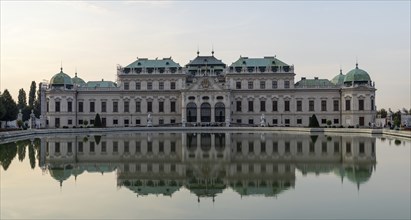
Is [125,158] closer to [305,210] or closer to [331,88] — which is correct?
[305,210]

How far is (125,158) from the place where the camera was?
29.6 meters

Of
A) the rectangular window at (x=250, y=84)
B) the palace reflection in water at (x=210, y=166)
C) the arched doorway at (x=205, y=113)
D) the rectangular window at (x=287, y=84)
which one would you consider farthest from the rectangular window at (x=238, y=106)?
the palace reflection in water at (x=210, y=166)

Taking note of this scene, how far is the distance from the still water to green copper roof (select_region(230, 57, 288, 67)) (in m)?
57.5

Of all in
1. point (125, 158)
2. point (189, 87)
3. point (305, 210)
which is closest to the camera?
point (305, 210)

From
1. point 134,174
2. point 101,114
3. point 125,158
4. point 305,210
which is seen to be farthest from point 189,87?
point 305,210

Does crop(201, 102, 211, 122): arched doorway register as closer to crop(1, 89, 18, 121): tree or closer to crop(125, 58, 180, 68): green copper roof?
crop(125, 58, 180, 68): green copper roof

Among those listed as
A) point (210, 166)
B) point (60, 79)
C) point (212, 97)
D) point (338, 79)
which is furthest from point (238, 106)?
point (210, 166)

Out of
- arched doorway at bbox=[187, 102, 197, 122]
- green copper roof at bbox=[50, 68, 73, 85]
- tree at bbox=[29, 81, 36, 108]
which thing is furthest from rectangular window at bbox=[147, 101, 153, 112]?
tree at bbox=[29, 81, 36, 108]

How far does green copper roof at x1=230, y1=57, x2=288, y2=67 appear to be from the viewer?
88062mm

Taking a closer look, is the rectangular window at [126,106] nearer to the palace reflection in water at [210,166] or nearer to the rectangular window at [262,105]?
the rectangular window at [262,105]

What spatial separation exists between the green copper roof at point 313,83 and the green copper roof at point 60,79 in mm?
40185

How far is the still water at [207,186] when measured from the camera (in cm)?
1501

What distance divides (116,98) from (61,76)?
34.3 feet

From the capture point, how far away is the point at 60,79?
88875 mm
